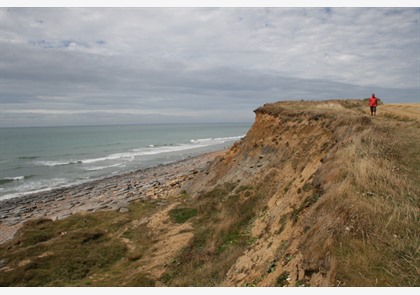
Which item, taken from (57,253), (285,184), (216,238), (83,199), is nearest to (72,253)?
(57,253)

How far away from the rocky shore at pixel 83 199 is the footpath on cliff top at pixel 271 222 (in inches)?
18.1

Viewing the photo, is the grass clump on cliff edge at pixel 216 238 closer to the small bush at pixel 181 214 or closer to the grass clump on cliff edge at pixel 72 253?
the small bush at pixel 181 214

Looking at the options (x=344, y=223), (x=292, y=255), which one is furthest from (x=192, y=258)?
(x=344, y=223)

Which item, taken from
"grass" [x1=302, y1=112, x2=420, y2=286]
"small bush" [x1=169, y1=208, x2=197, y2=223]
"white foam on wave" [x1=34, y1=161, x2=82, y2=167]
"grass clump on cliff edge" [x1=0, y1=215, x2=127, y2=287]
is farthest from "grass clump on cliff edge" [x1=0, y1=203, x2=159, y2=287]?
"white foam on wave" [x1=34, y1=161, x2=82, y2=167]

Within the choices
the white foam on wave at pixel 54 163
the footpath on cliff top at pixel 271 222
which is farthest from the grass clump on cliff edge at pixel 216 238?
the white foam on wave at pixel 54 163

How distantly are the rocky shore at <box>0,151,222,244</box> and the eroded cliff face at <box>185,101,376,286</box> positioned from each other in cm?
588

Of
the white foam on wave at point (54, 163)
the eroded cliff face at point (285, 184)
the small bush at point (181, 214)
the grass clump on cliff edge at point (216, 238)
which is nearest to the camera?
the eroded cliff face at point (285, 184)

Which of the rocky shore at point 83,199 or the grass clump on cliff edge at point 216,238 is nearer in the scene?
the grass clump on cliff edge at point 216,238

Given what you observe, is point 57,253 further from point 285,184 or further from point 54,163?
point 54,163

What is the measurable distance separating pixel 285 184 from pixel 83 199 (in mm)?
23538

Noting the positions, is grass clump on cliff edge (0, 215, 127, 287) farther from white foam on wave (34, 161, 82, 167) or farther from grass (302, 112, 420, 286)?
white foam on wave (34, 161, 82, 167)

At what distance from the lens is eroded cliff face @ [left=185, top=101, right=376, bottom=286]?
284 inches

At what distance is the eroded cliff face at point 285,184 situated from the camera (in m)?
7.20

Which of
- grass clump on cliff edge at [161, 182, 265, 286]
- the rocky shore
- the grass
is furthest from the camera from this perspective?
the rocky shore
